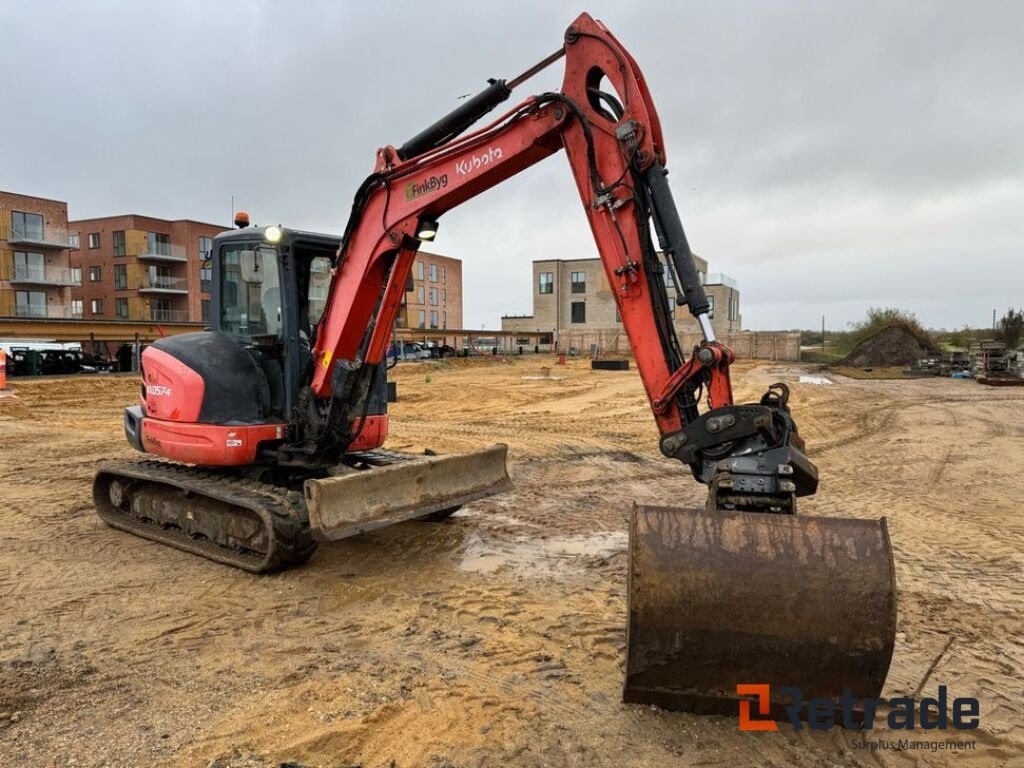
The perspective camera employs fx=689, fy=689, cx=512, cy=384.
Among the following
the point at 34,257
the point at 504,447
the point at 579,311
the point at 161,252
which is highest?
the point at 161,252

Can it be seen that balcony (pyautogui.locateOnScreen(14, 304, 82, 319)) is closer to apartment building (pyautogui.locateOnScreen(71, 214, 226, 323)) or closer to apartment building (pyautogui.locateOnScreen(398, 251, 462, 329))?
apartment building (pyautogui.locateOnScreen(71, 214, 226, 323))

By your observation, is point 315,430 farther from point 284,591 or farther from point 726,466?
point 726,466

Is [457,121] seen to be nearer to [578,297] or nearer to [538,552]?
[538,552]

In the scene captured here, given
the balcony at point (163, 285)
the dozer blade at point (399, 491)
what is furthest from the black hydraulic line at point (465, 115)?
the balcony at point (163, 285)

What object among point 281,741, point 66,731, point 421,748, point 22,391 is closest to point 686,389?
point 421,748

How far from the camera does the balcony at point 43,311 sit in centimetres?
4378

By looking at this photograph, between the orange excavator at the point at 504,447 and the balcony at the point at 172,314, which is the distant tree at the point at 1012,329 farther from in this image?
the balcony at the point at 172,314

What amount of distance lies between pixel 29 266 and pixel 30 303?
2.37m

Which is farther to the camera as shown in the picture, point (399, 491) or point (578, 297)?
point (578, 297)

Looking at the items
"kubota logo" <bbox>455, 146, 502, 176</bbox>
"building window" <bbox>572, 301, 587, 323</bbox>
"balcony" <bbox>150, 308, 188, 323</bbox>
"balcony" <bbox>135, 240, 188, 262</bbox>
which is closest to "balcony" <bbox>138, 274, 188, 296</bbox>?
"balcony" <bbox>150, 308, 188, 323</bbox>

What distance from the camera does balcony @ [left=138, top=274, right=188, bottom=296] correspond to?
51500mm

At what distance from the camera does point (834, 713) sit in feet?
10.1

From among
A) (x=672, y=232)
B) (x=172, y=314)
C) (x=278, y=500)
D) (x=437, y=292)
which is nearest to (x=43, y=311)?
(x=172, y=314)

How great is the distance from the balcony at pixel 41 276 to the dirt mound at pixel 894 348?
48.9 m
